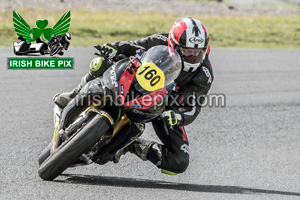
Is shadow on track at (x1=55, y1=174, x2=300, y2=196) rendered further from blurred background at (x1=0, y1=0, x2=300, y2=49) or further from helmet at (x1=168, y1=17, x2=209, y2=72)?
blurred background at (x1=0, y1=0, x2=300, y2=49)

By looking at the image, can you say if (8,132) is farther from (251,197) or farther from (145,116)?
(251,197)

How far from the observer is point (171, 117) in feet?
15.9

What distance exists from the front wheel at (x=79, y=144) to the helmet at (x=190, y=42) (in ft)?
4.22

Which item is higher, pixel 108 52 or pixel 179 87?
pixel 108 52

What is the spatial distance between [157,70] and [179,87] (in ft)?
4.00

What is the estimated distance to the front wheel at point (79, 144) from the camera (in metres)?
4.39

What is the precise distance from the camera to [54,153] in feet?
15.2

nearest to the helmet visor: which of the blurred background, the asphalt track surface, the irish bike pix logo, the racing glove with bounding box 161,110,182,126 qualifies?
the racing glove with bounding box 161,110,182,126

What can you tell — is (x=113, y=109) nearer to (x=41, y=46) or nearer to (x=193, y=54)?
(x=193, y=54)

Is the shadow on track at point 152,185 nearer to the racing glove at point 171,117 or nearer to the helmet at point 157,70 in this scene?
the racing glove at point 171,117

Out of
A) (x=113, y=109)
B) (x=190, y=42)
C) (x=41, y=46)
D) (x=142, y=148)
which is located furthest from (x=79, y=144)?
(x=41, y=46)

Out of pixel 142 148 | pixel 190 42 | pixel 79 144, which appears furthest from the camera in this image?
pixel 142 148

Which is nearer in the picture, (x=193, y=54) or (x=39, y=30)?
(x=193, y=54)

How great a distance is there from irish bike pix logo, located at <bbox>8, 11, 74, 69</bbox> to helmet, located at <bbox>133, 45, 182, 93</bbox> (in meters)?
6.71
